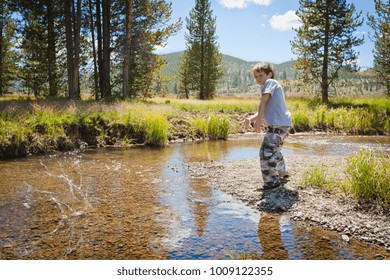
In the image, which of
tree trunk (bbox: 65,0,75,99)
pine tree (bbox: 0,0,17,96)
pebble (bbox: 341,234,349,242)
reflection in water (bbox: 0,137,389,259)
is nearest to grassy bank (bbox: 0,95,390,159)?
reflection in water (bbox: 0,137,389,259)

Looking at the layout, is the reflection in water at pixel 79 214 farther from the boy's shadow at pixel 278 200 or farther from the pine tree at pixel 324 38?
the pine tree at pixel 324 38

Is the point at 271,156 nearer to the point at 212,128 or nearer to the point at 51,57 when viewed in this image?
the point at 212,128

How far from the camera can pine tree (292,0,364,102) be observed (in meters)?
20.3

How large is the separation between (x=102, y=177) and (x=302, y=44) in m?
18.6

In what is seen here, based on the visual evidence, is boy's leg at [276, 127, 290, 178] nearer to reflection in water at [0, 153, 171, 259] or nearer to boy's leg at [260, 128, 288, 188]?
boy's leg at [260, 128, 288, 188]

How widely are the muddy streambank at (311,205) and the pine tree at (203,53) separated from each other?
31.9 meters

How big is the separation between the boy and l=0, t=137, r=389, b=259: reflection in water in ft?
2.44

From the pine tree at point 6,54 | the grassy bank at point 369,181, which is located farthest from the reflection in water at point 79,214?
the pine tree at point 6,54

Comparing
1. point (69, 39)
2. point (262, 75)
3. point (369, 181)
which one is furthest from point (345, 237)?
point (69, 39)

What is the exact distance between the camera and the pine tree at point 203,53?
3588cm

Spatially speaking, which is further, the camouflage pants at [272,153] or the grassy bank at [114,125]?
the grassy bank at [114,125]
